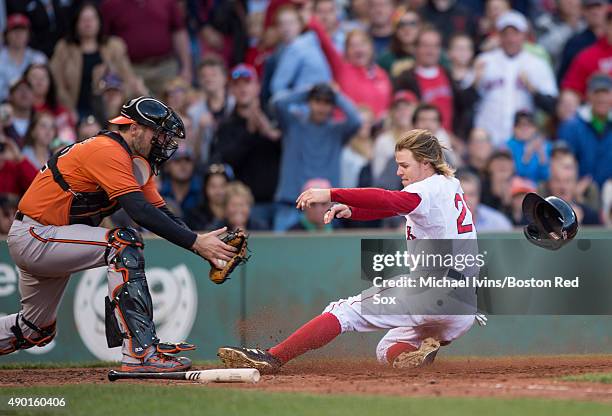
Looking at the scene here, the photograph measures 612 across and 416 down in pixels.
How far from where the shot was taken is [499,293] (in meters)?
9.48

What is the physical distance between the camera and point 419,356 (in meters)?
8.41

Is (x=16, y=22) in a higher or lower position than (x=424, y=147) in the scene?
higher

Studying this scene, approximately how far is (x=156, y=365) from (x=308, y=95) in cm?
549

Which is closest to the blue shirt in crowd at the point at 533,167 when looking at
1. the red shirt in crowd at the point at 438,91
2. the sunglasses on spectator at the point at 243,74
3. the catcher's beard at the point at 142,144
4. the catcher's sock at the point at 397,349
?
the red shirt in crowd at the point at 438,91

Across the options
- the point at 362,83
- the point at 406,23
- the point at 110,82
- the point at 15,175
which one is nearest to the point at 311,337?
the point at 15,175

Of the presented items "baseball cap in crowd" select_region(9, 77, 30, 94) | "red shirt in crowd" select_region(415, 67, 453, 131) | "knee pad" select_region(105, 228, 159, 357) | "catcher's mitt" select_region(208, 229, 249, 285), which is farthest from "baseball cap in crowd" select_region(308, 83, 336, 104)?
"knee pad" select_region(105, 228, 159, 357)

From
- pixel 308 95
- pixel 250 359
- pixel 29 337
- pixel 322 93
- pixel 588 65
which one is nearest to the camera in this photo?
pixel 250 359

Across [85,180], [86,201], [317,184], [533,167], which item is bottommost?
[86,201]

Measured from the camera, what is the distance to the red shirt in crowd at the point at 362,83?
44.6 ft

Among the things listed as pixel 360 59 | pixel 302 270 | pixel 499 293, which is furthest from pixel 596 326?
pixel 360 59

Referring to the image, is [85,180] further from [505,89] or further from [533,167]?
[505,89]

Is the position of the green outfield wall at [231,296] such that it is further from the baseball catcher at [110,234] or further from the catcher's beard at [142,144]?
the catcher's beard at [142,144]

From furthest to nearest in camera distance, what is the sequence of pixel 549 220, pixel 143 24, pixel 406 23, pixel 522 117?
pixel 143 24 < pixel 406 23 < pixel 522 117 < pixel 549 220

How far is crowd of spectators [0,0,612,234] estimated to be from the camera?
12.6 m
